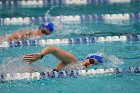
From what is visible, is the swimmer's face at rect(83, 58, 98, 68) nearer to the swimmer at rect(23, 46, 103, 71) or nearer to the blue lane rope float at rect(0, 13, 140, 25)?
the swimmer at rect(23, 46, 103, 71)

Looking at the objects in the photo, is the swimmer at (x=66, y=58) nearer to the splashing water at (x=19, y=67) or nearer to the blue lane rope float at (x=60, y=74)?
the blue lane rope float at (x=60, y=74)

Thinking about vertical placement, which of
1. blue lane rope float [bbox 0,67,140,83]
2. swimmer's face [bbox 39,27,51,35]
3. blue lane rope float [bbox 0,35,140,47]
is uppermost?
swimmer's face [bbox 39,27,51,35]

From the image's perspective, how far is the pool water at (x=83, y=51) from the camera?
169 inches

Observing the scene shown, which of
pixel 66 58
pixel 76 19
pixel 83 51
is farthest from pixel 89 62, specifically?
pixel 76 19

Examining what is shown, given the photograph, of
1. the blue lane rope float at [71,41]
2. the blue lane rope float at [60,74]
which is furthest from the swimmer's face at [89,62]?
the blue lane rope float at [71,41]

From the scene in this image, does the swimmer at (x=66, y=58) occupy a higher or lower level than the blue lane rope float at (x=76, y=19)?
lower

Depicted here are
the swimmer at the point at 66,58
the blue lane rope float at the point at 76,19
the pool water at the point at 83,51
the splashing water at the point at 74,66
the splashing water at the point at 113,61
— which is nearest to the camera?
the pool water at the point at 83,51

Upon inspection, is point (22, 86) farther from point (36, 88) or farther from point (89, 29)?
point (89, 29)

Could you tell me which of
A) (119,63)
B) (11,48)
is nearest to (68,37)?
(11,48)

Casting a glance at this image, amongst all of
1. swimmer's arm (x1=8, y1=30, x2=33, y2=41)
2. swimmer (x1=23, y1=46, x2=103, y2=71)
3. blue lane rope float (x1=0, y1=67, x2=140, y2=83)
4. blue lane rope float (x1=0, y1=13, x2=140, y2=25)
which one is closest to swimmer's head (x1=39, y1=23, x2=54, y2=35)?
swimmer's arm (x1=8, y1=30, x2=33, y2=41)

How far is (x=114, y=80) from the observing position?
447 cm

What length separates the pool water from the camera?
4297 millimetres

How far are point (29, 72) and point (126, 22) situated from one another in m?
2.94

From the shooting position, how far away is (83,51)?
555 cm
